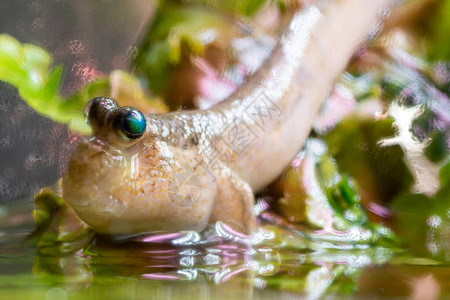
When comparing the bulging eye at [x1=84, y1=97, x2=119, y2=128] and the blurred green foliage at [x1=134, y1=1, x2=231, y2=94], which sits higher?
the blurred green foliage at [x1=134, y1=1, x2=231, y2=94]

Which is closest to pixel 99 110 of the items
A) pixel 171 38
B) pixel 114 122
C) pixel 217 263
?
pixel 114 122

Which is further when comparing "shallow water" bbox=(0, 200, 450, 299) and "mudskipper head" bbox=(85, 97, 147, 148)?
"mudskipper head" bbox=(85, 97, 147, 148)

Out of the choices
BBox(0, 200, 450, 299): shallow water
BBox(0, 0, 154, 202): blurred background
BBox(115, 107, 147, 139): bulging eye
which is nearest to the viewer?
BBox(0, 200, 450, 299): shallow water

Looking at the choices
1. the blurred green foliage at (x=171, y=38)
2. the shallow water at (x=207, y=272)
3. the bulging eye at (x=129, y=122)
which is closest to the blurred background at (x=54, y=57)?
the blurred green foliage at (x=171, y=38)

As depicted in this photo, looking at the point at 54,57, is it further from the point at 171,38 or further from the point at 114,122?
the point at 114,122

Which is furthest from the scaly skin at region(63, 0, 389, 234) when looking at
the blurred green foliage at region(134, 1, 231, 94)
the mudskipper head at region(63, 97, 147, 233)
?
the blurred green foliage at region(134, 1, 231, 94)

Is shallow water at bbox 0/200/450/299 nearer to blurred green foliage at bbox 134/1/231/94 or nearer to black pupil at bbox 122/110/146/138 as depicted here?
black pupil at bbox 122/110/146/138

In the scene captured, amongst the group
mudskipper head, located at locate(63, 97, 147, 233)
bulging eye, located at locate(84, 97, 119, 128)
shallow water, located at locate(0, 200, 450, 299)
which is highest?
bulging eye, located at locate(84, 97, 119, 128)
